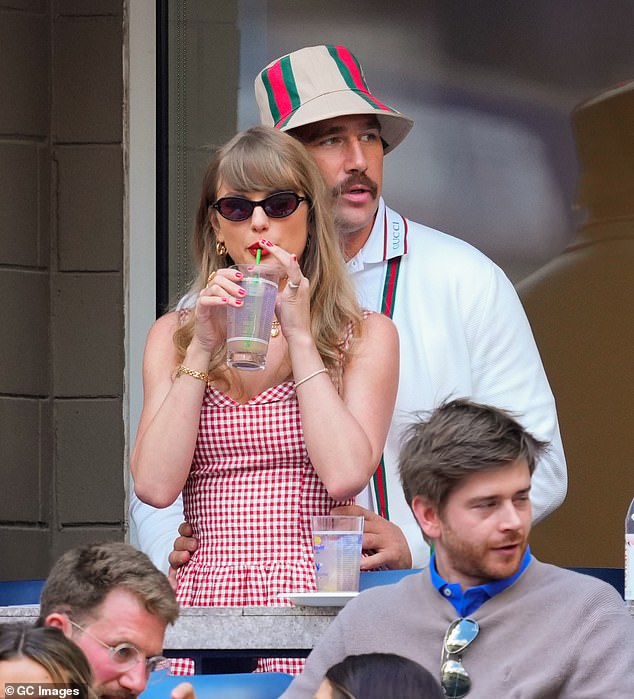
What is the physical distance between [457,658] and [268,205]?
1.17 metres

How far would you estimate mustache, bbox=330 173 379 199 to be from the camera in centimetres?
401

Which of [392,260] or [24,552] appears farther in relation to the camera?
[24,552]

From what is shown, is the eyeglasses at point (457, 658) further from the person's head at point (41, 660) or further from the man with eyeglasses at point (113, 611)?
the person's head at point (41, 660)

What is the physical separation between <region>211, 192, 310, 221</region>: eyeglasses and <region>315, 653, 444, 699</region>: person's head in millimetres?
1587

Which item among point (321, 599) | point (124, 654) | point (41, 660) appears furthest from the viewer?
point (321, 599)

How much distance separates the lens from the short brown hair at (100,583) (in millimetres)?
2496

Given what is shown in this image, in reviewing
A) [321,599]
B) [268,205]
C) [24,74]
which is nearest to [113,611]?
[321,599]

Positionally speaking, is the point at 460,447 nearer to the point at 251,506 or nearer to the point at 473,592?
the point at 473,592

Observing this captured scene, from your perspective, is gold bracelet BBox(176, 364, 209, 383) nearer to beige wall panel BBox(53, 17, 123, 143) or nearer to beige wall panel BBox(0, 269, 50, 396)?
beige wall panel BBox(0, 269, 50, 396)

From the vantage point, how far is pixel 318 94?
4.12 metres

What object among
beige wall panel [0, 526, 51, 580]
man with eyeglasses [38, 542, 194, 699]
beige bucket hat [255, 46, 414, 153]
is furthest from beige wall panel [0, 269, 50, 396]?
man with eyeglasses [38, 542, 194, 699]

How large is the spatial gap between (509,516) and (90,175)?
9.46ft

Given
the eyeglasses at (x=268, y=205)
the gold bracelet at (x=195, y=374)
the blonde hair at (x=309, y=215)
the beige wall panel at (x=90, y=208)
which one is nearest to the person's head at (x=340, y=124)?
the blonde hair at (x=309, y=215)

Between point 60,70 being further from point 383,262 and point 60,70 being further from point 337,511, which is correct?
point 337,511
